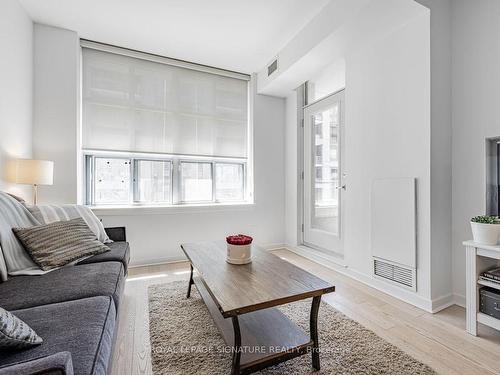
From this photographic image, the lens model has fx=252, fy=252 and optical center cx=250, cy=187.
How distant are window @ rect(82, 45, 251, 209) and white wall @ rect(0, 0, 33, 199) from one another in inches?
21.0

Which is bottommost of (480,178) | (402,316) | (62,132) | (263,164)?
(402,316)

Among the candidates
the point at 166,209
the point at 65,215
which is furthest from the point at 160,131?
the point at 65,215

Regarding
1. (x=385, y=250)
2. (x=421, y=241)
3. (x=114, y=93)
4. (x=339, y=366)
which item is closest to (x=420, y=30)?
(x=421, y=241)

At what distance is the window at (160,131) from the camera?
3102 millimetres

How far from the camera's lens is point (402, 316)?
6.32 feet

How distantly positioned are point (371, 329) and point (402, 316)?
0.38m

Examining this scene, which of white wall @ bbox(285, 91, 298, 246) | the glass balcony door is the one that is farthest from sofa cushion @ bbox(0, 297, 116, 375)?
white wall @ bbox(285, 91, 298, 246)

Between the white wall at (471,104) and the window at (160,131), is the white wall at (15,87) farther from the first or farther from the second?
the white wall at (471,104)

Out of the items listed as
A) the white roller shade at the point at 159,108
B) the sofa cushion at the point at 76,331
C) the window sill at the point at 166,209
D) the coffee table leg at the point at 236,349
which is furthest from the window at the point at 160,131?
the coffee table leg at the point at 236,349

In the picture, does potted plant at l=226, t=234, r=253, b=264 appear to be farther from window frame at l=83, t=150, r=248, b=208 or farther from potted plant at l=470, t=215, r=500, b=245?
window frame at l=83, t=150, r=248, b=208

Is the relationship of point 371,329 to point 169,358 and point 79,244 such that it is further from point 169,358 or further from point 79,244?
point 79,244

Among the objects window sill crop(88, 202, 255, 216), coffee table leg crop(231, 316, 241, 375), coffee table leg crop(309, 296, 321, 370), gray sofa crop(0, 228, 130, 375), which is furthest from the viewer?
window sill crop(88, 202, 255, 216)

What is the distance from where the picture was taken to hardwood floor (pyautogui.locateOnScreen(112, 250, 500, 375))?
141cm

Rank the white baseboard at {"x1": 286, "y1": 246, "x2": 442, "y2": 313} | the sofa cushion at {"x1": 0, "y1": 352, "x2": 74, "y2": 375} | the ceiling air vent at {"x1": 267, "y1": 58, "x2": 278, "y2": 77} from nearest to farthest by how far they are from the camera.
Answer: the sofa cushion at {"x1": 0, "y1": 352, "x2": 74, "y2": 375}, the white baseboard at {"x1": 286, "y1": 246, "x2": 442, "y2": 313}, the ceiling air vent at {"x1": 267, "y1": 58, "x2": 278, "y2": 77}
